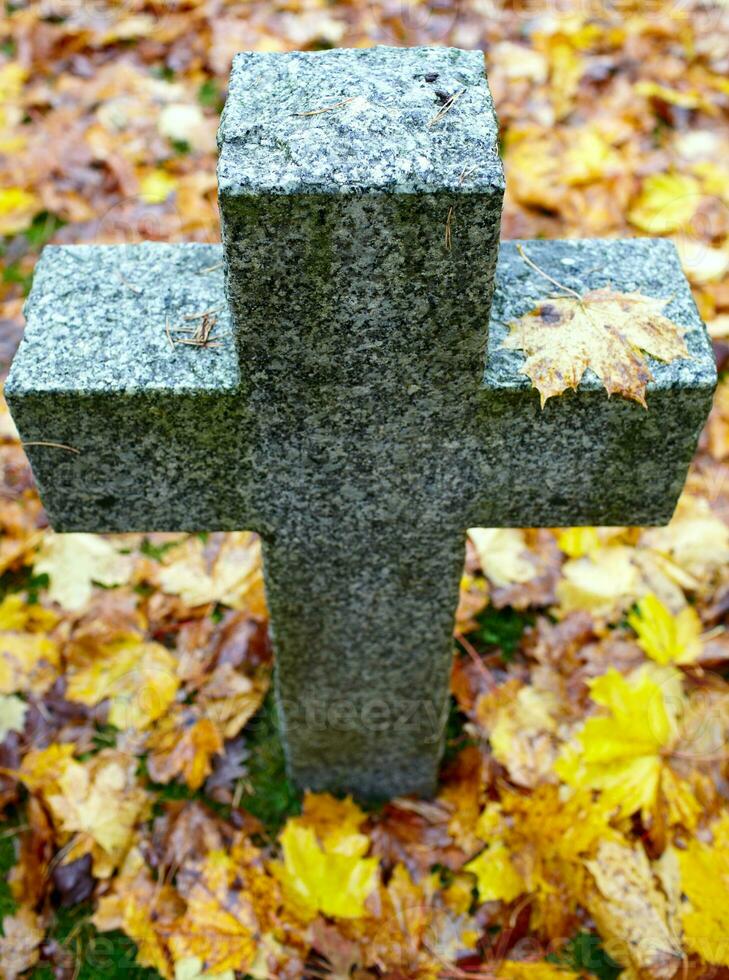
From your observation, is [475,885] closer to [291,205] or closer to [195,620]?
[195,620]

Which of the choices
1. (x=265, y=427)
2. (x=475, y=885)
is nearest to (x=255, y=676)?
(x=475, y=885)

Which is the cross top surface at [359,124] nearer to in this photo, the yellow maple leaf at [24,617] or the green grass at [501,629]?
the green grass at [501,629]

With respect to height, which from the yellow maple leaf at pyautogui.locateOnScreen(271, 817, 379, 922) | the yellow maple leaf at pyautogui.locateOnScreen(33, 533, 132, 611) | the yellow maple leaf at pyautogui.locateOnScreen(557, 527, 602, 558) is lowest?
the yellow maple leaf at pyautogui.locateOnScreen(271, 817, 379, 922)

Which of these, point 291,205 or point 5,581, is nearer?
point 291,205

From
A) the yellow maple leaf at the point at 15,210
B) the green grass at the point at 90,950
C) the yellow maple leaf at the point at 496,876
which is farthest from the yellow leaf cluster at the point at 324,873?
the yellow maple leaf at the point at 15,210

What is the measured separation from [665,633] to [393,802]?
875mm

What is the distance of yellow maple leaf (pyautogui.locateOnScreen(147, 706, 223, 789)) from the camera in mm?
2188

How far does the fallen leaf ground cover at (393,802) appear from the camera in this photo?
1.93 metres

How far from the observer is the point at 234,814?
216 cm

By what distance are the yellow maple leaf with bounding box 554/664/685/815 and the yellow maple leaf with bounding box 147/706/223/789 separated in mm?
894

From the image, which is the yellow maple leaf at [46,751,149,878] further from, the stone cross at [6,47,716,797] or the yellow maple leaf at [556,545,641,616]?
the yellow maple leaf at [556,545,641,616]

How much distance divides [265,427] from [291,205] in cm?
37

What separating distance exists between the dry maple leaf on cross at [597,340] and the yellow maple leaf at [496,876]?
128cm

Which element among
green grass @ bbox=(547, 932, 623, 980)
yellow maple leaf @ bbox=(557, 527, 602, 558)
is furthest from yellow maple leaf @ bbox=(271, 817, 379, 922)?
yellow maple leaf @ bbox=(557, 527, 602, 558)
